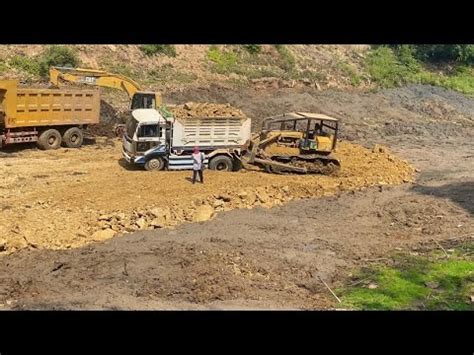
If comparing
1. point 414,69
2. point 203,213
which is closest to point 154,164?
point 203,213

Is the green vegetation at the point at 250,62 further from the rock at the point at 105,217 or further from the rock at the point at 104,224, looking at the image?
the rock at the point at 104,224

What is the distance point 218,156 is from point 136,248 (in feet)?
20.1

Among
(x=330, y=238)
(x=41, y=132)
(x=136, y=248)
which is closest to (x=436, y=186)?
(x=330, y=238)

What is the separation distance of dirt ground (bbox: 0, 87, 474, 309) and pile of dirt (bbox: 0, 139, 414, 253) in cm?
4

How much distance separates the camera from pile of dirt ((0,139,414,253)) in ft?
43.1

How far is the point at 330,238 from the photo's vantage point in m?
14.1

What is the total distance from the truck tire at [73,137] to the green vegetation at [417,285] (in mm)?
13013

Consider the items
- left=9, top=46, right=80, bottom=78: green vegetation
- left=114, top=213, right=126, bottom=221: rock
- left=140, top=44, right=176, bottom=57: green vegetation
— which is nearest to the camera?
left=114, top=213, right=126, bottom=221: rock

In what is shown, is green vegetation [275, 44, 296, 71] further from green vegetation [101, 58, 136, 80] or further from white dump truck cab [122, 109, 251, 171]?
white dump truck cab [122, 109, 251, 171]

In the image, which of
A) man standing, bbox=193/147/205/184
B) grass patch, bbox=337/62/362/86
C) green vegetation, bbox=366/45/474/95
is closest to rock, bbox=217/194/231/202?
man standing, bbox=193/147/205/184

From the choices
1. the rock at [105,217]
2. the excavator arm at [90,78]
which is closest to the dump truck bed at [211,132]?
the rock at [105,217]

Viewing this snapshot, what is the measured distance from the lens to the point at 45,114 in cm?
1981
